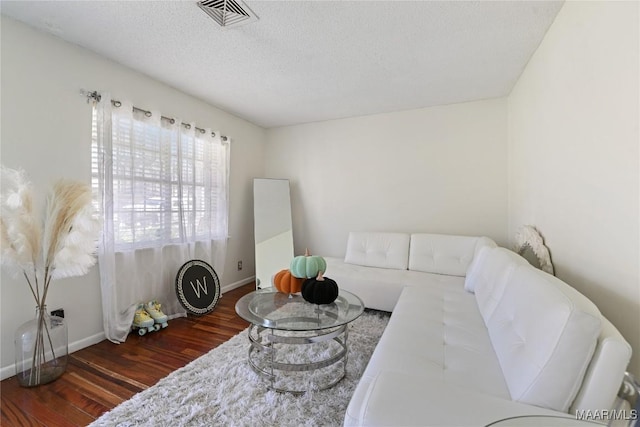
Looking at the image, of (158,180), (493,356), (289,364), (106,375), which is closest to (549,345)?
(493,356)

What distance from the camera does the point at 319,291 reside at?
176 centimetres

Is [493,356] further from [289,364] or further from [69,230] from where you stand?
[69,230]

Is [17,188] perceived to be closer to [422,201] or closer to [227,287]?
[227,287]

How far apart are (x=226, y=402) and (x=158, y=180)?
207cm

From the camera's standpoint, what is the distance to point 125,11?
171cm

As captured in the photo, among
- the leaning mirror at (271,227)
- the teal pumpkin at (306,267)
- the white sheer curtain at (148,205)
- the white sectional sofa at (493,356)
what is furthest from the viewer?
the leaning mirror at (271,227)

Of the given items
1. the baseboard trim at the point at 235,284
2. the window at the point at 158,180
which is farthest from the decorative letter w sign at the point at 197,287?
the baseboard trim at the point at 235,284

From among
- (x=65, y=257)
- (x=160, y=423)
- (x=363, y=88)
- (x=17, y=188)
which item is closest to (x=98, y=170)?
(x=17, y=188)

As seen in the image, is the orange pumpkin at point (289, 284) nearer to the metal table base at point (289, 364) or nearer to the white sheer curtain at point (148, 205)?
the metal table base at point (289, 364)

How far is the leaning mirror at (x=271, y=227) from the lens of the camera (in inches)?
147

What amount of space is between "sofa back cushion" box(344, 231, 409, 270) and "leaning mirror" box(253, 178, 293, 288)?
1016 mm

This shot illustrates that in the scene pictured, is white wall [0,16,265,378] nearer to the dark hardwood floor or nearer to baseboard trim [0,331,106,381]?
baseboard trim [0,331,106,381]

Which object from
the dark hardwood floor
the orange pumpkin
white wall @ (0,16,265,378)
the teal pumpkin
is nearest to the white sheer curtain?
white wall @ (0,16,265,378)

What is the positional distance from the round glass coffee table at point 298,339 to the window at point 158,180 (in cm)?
132
